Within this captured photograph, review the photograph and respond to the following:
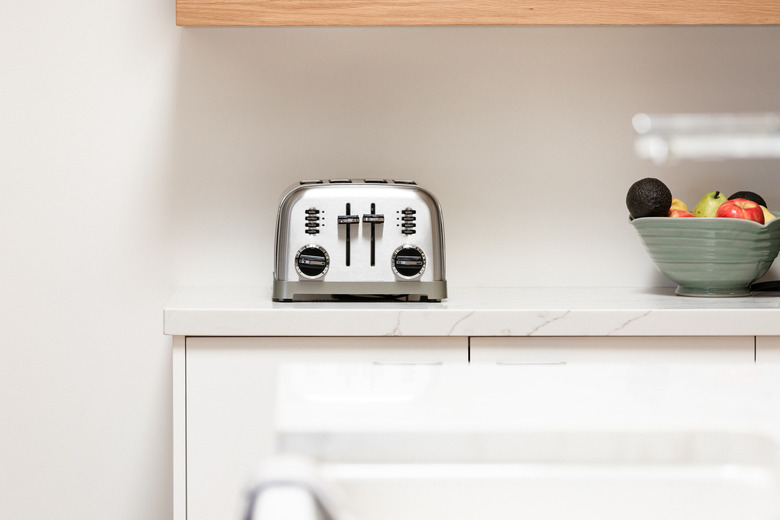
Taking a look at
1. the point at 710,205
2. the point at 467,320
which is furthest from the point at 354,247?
the point at 710,205

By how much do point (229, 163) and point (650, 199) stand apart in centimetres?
94

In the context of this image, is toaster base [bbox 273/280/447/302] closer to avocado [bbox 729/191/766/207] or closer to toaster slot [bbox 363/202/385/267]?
toaster slot [bbox 363/202/385/267]

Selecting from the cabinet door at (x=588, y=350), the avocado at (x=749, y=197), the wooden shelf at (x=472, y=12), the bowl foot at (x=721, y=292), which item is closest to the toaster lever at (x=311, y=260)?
the cabinet door at (x=588, y=350)

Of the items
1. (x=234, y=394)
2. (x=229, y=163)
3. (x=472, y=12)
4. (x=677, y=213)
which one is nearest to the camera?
(x=234, y=394)

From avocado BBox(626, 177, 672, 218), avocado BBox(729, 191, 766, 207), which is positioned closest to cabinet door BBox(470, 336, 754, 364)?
avocado BBox(626, 177, 672, 218)

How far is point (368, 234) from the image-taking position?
1.48m

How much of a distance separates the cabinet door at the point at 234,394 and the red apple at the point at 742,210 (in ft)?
2.15

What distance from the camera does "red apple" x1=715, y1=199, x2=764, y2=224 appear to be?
152 centimetres

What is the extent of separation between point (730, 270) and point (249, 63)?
114cm

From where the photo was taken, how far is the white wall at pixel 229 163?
1.77 m

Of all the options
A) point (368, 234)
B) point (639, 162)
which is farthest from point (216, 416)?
point (639, 162)

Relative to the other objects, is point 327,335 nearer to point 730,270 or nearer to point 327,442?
point 730,270

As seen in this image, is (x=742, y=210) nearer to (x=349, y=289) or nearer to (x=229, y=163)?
(x=349, y=289)

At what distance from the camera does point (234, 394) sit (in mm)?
1352
